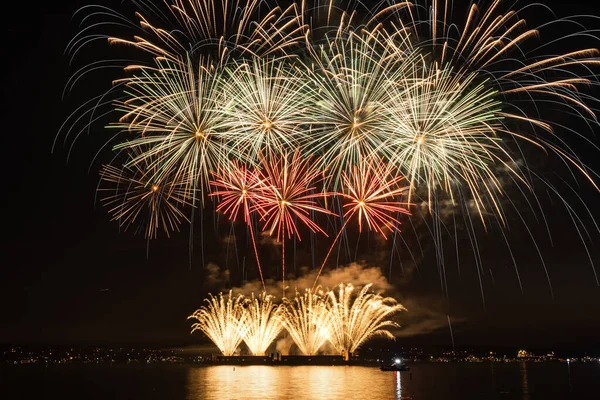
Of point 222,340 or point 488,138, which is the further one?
point 222,340

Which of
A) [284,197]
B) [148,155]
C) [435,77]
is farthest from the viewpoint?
[284,197]

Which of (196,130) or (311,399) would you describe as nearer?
(196,130)

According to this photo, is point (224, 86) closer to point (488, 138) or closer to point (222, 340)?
point (488, 138)

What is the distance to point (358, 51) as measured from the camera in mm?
18281

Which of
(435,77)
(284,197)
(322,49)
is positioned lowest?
(284,197)

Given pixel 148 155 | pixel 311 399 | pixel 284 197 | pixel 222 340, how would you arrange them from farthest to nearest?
pixel 222 340, pixel 311 399, pixel 284 197, pixel 148 155

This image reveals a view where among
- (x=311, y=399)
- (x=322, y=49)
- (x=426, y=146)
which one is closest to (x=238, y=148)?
(x=322, y=49)

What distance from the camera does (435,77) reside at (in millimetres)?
18016

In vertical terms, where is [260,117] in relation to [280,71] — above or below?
below

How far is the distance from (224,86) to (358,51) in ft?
15.0

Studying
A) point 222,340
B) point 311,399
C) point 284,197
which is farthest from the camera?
point 222,340

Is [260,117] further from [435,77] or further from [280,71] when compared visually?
[435,77]

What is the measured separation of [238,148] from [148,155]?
3.16m

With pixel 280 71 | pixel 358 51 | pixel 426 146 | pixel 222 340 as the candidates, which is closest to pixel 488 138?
pixel 426 146
